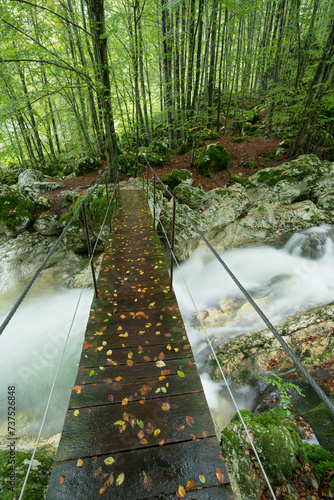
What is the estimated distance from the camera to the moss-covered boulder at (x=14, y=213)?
347 inches

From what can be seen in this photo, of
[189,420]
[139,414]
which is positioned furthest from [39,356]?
[189,420]

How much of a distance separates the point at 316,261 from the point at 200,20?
994 cm

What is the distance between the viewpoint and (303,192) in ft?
29.3

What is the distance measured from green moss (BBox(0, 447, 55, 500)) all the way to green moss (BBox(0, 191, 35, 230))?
8395mm

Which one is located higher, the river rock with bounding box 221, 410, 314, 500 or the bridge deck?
the bridge deck

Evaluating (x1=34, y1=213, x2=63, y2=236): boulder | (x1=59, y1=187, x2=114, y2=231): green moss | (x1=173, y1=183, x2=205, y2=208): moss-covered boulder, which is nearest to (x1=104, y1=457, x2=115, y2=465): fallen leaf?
(x1=59, y1=187, x2=114, y2=231): green moss

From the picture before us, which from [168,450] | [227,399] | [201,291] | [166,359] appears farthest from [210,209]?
[168,450]

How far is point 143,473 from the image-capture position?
160cm

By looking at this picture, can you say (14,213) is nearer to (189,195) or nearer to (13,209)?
(13,209)

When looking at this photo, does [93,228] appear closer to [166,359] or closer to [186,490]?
[166,359]

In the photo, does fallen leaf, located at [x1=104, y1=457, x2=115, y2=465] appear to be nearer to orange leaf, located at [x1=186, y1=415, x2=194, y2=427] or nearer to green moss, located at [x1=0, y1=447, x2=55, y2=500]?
orange leaf, located at [x1=186, y1=415, x2=194, y2=427]

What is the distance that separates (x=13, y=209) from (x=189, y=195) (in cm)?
738

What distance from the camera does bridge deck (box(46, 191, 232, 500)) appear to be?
157 centimetres

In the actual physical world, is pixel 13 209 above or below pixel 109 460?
below
